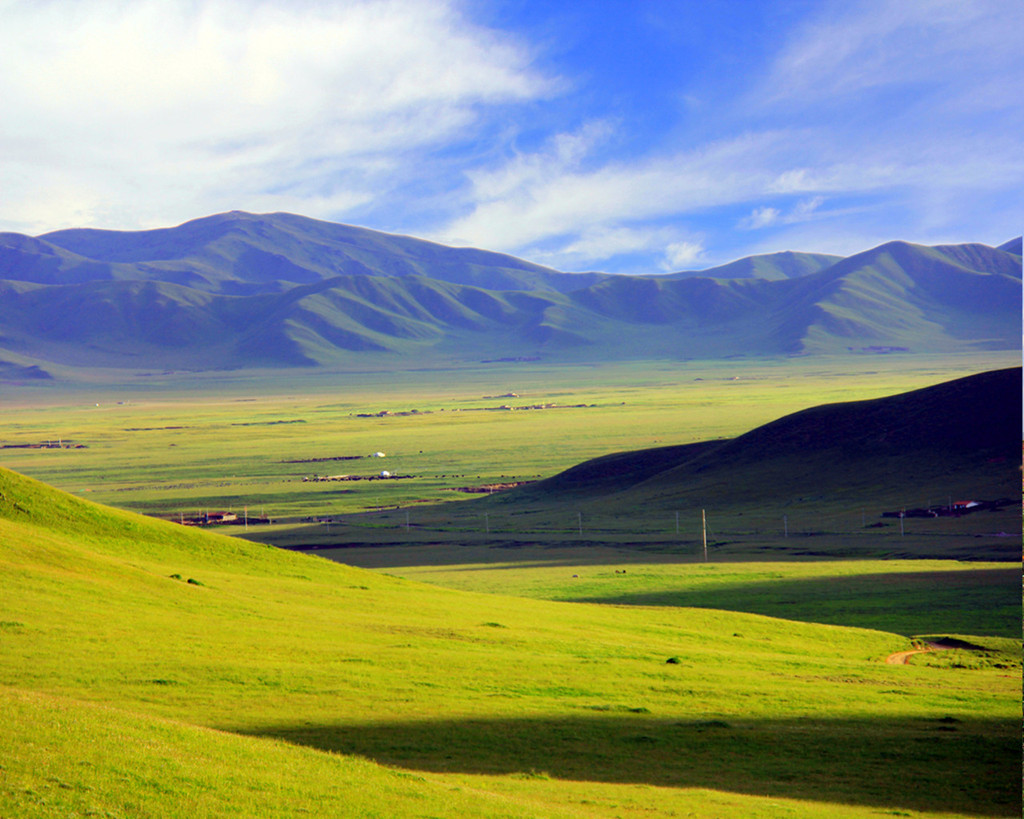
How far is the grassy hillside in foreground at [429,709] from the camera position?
1722 centimetres

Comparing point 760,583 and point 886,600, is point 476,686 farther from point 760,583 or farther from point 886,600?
point 760,583

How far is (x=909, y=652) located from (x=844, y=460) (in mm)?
71389

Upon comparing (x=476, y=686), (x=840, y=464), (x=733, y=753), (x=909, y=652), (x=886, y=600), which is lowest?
(x=886, y=600)

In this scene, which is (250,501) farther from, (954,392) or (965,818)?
(965,818)

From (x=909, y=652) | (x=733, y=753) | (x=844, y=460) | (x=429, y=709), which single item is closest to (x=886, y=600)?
(x=909, y=652)

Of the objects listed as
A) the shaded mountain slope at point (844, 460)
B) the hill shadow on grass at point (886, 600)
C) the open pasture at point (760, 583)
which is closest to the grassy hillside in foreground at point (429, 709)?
the hill shadow on grass at point (886, 600)

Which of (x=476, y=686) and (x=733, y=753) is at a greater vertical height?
(x=476, y=686)

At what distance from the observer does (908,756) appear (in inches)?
961

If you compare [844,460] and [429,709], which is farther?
[844,460]

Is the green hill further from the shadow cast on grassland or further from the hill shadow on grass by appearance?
the shadow cast on grassland

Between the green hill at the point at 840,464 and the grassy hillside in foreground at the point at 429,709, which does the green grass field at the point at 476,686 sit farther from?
the green hill at the point at 840,464

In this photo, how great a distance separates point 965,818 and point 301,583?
32.2 meters

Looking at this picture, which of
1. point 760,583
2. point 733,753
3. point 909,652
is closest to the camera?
point 733,753

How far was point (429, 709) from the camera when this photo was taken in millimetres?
25688
